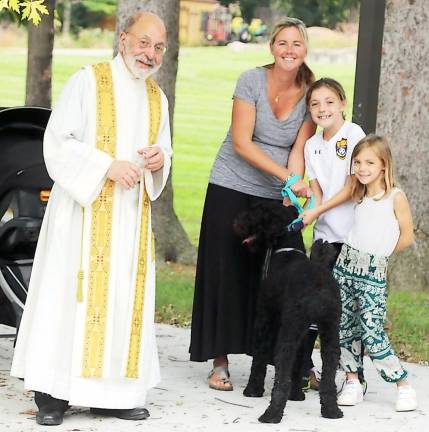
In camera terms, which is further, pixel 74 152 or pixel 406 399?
pixel 406 399

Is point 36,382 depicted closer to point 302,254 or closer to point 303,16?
point 302,254

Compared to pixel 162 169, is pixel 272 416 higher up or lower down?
lower down

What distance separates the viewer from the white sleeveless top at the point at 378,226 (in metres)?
6.07

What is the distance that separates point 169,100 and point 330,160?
566 cm

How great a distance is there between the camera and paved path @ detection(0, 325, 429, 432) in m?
5.69

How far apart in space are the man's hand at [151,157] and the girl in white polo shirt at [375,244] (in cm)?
107

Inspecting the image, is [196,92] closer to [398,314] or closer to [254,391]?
[398,314]

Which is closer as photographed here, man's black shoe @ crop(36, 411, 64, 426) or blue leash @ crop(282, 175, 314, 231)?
man's black shoe @ crop(36, 411, 64, 426)

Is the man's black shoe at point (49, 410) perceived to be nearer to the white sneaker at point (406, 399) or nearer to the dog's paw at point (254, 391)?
the dog's paw at point (254, 391)

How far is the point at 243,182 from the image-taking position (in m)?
6.43

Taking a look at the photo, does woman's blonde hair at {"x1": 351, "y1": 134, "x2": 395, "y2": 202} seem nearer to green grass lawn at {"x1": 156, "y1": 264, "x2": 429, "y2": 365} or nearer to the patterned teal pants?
the patterned teal pants

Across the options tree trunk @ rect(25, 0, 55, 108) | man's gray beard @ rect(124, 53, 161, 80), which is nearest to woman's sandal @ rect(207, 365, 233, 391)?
man's gray beard @ rect(124, 53, 161, 80)

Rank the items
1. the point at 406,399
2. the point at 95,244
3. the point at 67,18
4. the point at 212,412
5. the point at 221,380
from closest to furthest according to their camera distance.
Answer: the point at 95,244, the point at 212,412, the point at 406,399, the point at 221,380, the point at 67,18

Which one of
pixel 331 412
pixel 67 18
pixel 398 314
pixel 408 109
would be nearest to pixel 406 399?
pixel 331 412
